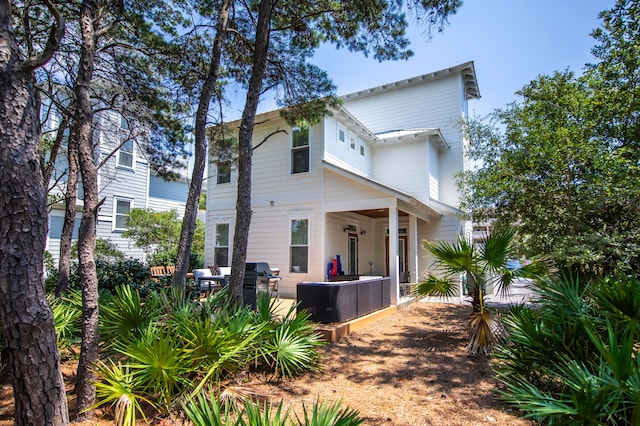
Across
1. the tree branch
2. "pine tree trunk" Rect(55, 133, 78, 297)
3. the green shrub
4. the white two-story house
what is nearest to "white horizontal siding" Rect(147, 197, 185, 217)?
the white two-story house

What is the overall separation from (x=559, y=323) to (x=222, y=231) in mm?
11967

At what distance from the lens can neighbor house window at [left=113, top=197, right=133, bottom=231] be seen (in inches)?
704

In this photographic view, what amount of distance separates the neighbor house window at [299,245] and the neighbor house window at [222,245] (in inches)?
117

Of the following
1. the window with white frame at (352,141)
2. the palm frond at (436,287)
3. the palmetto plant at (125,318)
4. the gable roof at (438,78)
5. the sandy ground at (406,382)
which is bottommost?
the sandy ground at (406,382)

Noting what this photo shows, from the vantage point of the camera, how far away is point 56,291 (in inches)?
308

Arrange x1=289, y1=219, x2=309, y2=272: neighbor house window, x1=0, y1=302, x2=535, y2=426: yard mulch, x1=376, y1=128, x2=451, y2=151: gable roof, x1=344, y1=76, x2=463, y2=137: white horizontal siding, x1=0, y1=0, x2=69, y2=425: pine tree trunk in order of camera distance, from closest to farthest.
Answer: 1. x1=0, y1=0, x2=69, y2=425: pine tree trunk
2. x1=0, y1=302, x2=535, y2=426: yard mulch
3. x1=289, y1=219, x2=309, y2=272: neighbor house window
4. x1=376, y1=128, x2=451, y2=151: gable roof
5. x1=344, y1=76, x2=463, y2=137: white horizontal siding

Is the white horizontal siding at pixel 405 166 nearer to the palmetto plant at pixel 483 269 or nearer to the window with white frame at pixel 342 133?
the window with white frame at pixel 342 133

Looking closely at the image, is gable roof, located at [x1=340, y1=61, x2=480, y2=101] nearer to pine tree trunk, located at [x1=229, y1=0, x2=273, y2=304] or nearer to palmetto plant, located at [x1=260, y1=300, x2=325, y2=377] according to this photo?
pine tree trunk, located at [x1=229, y1=0, x2=273, y2=304]

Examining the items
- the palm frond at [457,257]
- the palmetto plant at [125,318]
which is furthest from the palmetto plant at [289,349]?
the palm frond at [457,257]

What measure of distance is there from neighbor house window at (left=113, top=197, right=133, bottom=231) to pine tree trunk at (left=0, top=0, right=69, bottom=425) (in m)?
16.6

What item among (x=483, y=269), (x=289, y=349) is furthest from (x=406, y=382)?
(x=483, y=269)

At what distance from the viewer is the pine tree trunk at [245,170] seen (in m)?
6.27

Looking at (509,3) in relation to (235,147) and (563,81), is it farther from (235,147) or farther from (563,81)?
(235,147)

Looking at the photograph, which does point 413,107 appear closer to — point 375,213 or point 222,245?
point 375,213
